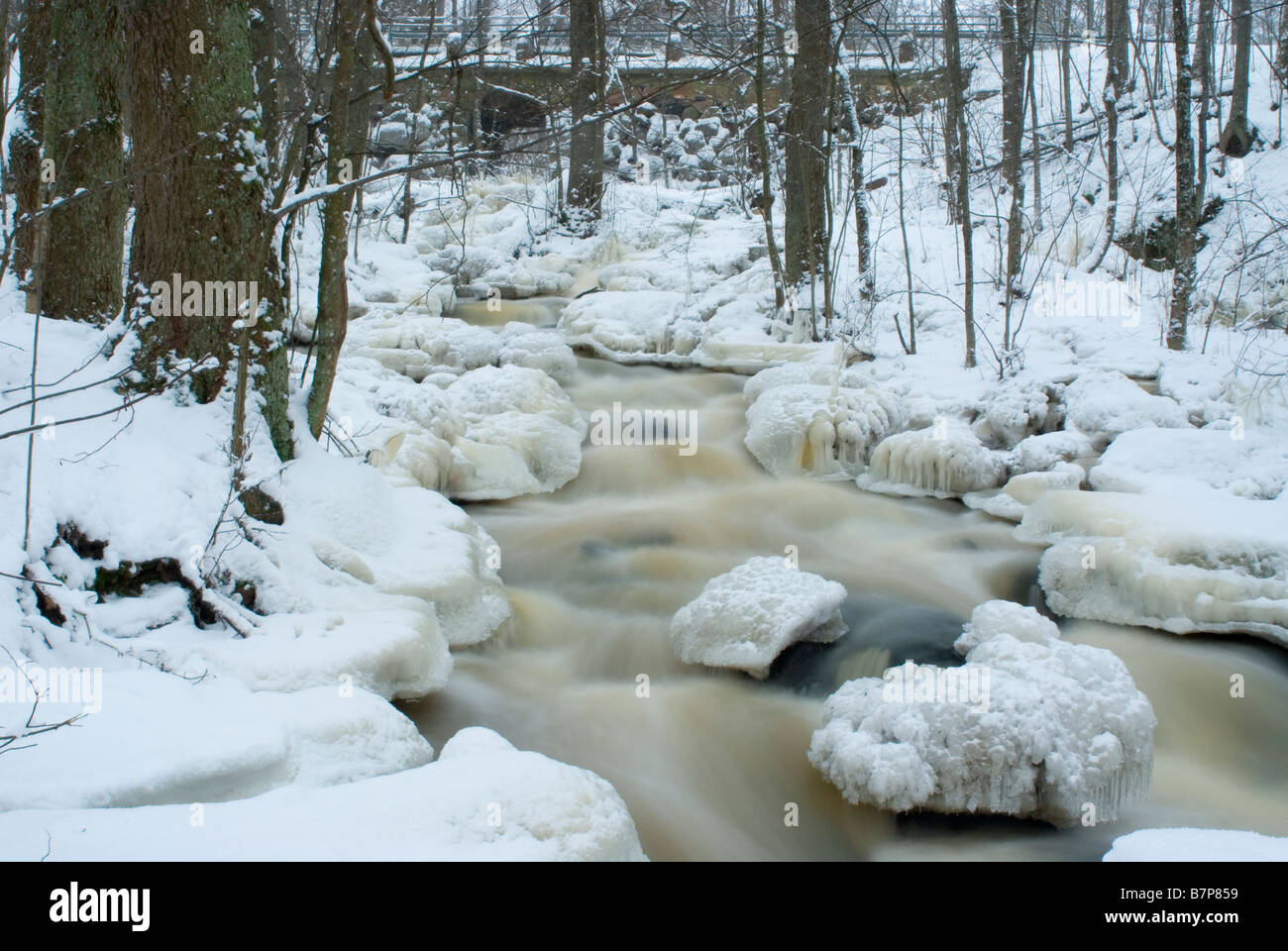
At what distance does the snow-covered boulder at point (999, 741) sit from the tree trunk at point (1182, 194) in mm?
5524

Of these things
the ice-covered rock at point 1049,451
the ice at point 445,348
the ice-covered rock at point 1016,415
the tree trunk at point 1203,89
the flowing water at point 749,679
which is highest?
the tree trunk at point 1203,89

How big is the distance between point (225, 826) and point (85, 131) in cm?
475

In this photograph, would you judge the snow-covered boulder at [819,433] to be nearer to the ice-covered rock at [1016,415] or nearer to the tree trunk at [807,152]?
the ice-covered rock at [1016,415]

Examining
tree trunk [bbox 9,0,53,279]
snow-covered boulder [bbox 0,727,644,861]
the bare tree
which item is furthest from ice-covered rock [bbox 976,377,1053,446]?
tree trunk [bbox 9,0,53,279]

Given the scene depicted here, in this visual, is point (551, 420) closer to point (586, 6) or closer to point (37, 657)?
point (37, 657)

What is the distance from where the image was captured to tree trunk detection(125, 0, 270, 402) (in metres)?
4.39

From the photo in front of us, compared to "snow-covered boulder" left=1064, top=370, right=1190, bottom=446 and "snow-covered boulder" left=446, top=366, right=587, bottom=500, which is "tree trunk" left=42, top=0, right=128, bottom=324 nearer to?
"snow-covered boulder" left=446, top=366, right=587, bottom=500

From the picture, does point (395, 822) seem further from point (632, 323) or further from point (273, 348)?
point (632, 323)

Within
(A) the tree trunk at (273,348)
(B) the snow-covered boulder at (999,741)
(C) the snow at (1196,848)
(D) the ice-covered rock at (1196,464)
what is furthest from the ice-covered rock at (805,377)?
(C) the snow at (1196,848)

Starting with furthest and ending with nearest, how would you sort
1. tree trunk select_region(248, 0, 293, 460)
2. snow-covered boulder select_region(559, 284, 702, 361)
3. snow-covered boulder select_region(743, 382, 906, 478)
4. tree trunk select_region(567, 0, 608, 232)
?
tree trunk select_region(567, 0, 608, 232), snow-covered boulder select_region(559, 284, 702, 361), snow-covered boulder select_region(743, 382, 906, 478), tree trunk select_region(248, 0, 293, 460)

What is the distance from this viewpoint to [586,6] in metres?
13.5

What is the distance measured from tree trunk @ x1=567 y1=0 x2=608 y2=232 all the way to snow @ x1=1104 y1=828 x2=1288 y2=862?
11737mm

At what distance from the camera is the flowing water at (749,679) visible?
413 centimetres

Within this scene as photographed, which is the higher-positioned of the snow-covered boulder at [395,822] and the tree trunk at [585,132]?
the tree trunk at [585,132]
